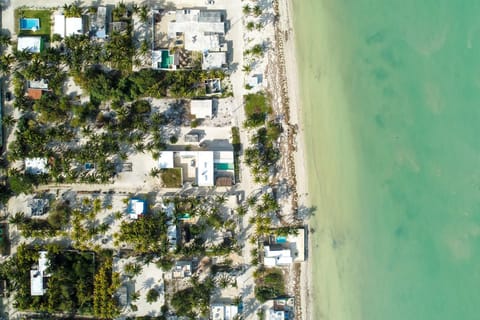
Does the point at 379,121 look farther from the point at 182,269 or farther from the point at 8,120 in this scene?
the point at 8,120

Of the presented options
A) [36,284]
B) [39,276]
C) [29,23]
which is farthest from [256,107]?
[36,284]

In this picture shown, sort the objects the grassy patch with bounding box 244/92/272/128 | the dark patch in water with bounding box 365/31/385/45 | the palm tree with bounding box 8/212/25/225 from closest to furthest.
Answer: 1. the palm tree with bounding box 8/212/25/225
2. the grassy patch with bounding box 244/92/272/128
3. the dark patch in water with bounding box 365/31/385/45

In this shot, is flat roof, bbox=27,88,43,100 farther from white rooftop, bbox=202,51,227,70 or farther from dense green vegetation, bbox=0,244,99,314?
white rooftop, bbox=202,51,227,70

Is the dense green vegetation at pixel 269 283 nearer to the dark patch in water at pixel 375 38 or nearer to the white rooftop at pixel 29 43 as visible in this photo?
the dark patch in water at pixel 375 38

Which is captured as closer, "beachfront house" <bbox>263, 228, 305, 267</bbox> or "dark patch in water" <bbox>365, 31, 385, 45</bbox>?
"beachfront house" <bbox>263, 228, 305, 267</bbox>

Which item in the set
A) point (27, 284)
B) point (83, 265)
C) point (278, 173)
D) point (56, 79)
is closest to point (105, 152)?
point (56, 79)

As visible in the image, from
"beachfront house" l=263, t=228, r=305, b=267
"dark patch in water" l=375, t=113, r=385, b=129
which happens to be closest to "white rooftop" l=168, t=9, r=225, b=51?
"dark patch in water" l=375, t=113, r=385, b=129

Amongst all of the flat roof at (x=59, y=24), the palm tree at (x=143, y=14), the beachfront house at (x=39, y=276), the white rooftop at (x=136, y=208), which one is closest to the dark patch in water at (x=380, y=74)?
the palm tree at (x=143, y=14)

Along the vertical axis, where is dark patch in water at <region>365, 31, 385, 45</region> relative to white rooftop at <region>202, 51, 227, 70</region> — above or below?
above
